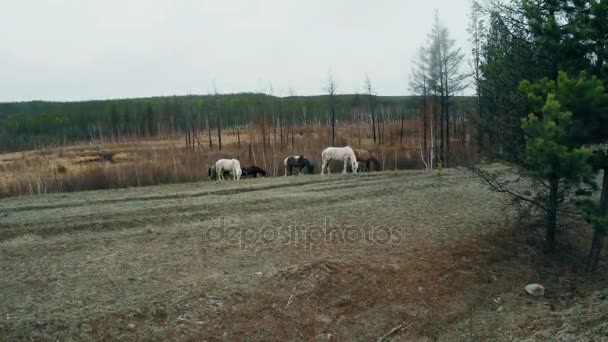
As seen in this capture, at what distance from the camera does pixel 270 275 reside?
7.16 meters

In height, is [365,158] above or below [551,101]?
below

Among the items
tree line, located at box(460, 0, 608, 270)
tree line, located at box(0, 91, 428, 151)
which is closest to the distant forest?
tree line, located at box(0, 91, 428, 151)

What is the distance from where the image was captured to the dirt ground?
5879mm

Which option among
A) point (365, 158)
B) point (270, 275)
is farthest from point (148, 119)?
point (270, 275)

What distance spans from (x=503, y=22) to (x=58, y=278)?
28.6 feet

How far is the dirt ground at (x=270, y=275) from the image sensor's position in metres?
5.88

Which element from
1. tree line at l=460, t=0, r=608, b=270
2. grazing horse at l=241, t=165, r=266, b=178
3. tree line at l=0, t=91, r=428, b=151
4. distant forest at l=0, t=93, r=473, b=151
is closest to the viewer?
tree line at l=460, t=0, r=608, b=270

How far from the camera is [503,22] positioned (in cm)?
800

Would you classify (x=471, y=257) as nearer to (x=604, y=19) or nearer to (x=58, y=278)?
(x=604, y=19)

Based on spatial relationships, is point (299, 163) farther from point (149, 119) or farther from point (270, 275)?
point (149, 119)

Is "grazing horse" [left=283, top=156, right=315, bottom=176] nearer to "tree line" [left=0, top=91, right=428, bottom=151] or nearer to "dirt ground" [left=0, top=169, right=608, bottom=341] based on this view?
"dirt ground" [left=0, top=169, right=608, bottom=341]

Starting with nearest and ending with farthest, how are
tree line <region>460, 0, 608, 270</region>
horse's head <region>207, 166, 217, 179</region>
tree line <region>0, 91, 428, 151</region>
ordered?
tree line <region>460, 0, 608, 270</region> → horse's head <region>207, 166, 217, 179</region> → tree line <region>0, 91, 428, 151</region>

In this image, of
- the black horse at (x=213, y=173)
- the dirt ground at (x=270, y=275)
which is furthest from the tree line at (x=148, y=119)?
the dirt ground at (x=270, y=275)

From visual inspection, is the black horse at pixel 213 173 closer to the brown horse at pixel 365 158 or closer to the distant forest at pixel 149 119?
the brown horse at pixel 365 158
